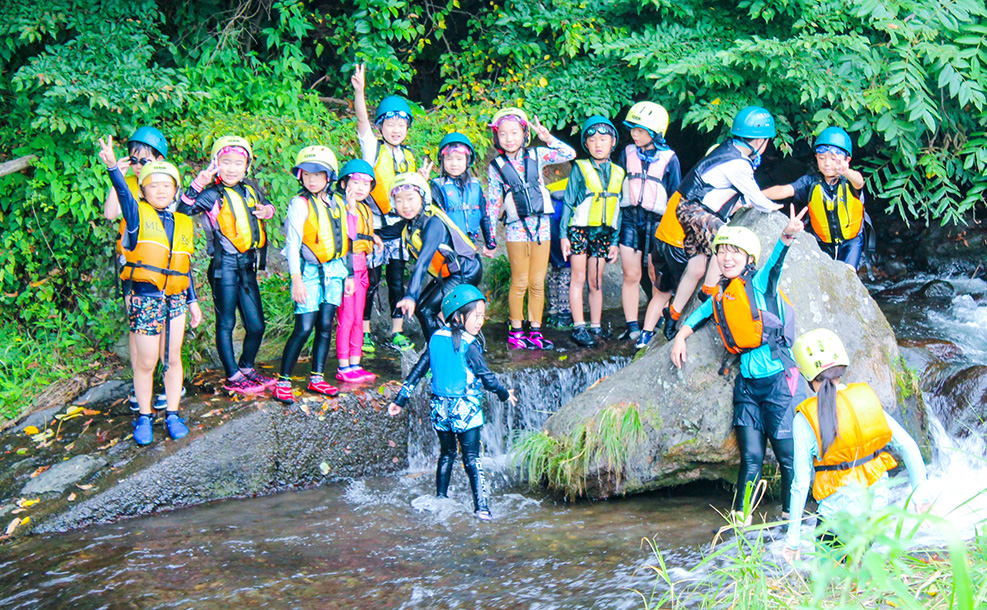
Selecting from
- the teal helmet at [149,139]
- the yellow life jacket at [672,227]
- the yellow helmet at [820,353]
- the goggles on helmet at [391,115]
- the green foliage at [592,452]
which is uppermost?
the goggles on helmet at [391,115]

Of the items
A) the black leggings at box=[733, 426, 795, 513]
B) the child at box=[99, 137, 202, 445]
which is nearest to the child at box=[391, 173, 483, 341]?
the child at box=[99, 137, 202, 445]

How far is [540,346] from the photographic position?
289 inches

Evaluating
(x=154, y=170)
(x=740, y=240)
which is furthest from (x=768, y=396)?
(x=154, y=170)

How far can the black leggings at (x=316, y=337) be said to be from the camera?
5.99 m

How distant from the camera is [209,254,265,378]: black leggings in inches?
228

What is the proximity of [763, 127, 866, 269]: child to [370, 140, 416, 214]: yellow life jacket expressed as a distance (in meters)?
3.25

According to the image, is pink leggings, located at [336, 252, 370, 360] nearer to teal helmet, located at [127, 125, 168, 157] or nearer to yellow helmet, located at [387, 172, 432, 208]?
yellow helmet, located at [387, 172, 432, 208]

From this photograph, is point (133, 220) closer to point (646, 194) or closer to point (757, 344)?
point (757, 344)

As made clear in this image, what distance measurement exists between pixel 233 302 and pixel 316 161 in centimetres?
122

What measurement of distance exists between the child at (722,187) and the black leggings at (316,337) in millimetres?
2666

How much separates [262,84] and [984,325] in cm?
782

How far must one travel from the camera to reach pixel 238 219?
225 inches

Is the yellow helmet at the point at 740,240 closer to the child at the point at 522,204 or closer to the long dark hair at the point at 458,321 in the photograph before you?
the long dark hair at the point at 458,321

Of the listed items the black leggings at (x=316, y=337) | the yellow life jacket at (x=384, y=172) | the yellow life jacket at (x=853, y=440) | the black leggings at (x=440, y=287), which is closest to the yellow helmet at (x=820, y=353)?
the yellow life jacket at (x=853, y=440)
